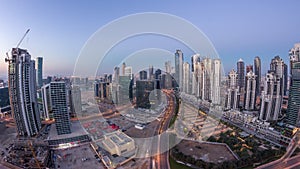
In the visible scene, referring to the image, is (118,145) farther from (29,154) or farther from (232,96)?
(232,96)

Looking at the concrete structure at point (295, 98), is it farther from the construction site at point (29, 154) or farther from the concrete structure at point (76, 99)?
the construction site at point (29, 154)

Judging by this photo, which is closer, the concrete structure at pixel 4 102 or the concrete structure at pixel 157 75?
the concrete structure at pixel 157 75

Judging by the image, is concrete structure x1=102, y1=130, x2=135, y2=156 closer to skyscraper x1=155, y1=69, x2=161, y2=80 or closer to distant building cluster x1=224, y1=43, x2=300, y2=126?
skyscraper x1=155, y1=69, x2=161, y2=80

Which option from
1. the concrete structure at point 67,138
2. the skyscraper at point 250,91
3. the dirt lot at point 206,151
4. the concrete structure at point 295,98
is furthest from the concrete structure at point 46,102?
the concrete structure at point 295,98

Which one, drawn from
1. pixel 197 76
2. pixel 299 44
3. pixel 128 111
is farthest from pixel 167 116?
pixel 299 44

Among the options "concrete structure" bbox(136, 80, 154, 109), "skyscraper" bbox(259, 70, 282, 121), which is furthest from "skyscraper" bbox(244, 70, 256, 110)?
"concrete structure" bbox(136, 80, 154, 109)

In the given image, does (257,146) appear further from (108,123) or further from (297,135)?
(108,123)

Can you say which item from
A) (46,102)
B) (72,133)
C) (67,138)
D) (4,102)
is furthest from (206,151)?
(4,102)
